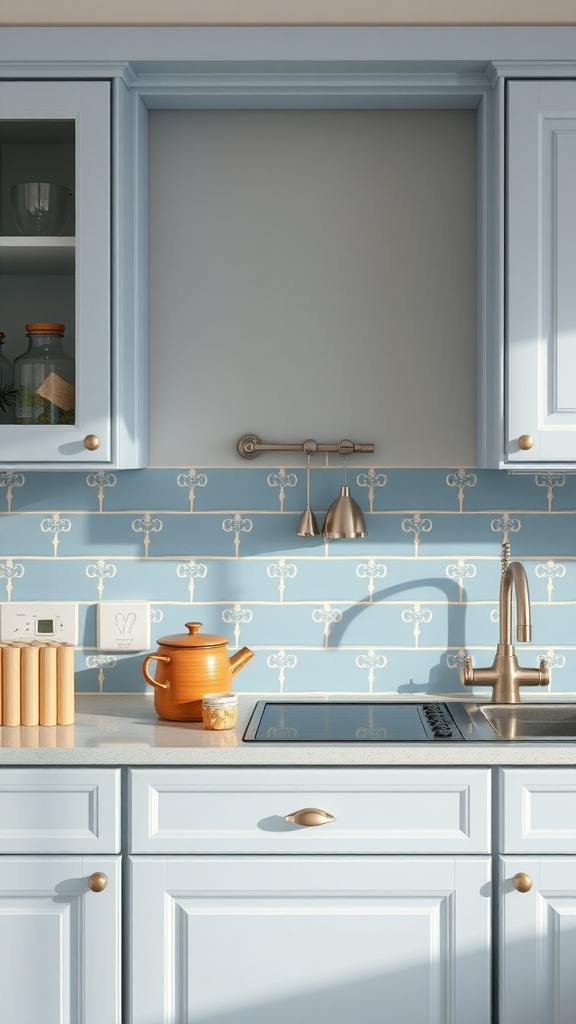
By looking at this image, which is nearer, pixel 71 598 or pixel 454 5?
pixel 454 5

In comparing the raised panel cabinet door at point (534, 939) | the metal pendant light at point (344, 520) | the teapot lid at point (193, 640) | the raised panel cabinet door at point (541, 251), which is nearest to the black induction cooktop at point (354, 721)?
the teapot lid at point (193, 640)

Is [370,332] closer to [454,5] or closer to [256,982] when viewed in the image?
[454,5]

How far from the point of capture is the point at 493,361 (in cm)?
209

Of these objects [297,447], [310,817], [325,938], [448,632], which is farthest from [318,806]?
[297,447]

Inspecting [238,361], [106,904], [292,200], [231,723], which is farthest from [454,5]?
[106,904]

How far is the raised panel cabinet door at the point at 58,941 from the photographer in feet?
5.98

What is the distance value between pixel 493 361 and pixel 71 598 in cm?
112

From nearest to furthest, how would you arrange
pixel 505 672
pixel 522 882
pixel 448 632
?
1. pixel 522 882
2. pixel 505 672
3. pixel 448 632

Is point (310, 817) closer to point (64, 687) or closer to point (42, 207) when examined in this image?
point (64, 687)

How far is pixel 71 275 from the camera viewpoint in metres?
2.07

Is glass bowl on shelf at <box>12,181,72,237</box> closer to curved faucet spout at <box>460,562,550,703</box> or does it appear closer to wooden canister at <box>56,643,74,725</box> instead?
wooden canister at <box>56,643,74,725</box>

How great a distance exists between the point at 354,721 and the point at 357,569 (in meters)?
0.41

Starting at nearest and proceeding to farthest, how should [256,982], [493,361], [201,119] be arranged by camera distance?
[256,982] < [493,361] < [201,119]

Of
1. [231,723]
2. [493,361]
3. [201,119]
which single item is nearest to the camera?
[231,723]
